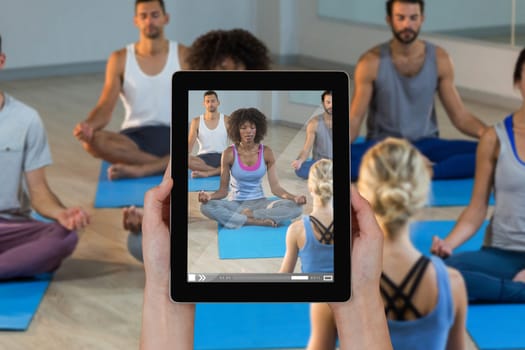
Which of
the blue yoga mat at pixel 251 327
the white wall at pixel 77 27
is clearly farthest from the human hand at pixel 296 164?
the white wall at pixel 77 27

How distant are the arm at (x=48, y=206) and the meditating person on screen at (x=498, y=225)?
52.7 inches

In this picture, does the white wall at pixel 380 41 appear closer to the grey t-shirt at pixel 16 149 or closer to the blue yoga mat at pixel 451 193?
the blue yoga mat at pixel 451 193

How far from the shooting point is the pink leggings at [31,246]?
4.18 metres

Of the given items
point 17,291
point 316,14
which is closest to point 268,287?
point 17,291

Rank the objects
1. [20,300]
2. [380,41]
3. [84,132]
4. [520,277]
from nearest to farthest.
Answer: [520,277] → [20,300] → [84,132] → [380,41]

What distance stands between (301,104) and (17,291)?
301 centimetres

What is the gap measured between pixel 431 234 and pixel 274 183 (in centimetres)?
348

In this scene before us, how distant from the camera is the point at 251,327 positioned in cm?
374

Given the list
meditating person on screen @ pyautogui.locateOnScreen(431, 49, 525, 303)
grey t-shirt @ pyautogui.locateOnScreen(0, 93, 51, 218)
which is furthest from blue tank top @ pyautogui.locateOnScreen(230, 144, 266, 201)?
grey t-shirt @ pyautogui.locateOnScreen(0, 93, 51, 218)

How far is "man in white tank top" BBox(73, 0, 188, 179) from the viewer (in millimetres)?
5480

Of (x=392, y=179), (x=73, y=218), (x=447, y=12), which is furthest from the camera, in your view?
(x=447, y=12)

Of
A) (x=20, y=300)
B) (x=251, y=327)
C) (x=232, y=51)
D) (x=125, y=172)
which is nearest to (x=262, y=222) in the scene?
(x=251, y=327)

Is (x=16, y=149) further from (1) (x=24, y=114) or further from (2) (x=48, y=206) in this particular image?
(2) (x=48, y=206)

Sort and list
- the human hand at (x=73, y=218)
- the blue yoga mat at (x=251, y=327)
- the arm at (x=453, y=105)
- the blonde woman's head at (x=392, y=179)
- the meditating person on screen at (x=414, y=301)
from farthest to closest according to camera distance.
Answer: the arm at (x=453, y=105)
the human hand at (x=73, y=218)
the blue yoga mat at (x=251, y=327)
the blonde woman's head at (x=392, y=179)
the meditating person on screen at (x=414, y=301)
